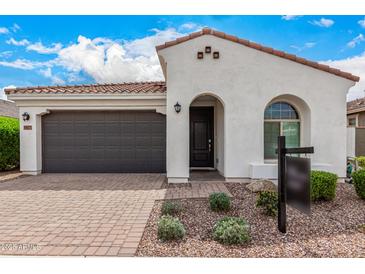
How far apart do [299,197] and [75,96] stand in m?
9.18

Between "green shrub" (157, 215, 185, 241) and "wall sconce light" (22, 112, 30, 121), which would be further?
"wall sconce light" (22, 112, 30, 121)

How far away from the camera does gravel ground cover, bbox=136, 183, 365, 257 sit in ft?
12.2

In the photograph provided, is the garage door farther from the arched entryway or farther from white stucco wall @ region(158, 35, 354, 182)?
white stucco wall @ region(158, 35, 354, 182)

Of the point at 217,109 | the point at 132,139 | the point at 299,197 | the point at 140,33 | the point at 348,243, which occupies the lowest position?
the point at 348,243

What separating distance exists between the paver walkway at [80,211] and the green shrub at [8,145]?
2.55 meters

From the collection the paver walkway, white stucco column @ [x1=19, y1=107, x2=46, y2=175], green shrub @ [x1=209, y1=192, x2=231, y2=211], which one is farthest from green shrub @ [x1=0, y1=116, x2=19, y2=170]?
green shrub @ [x1=209, y1=192, x2=231, y2=211]

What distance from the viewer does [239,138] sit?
8477 mm

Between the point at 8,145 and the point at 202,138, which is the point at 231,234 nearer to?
the point at 202,138

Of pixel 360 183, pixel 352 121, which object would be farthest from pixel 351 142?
pixel 360 183

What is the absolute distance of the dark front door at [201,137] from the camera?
1145 cm

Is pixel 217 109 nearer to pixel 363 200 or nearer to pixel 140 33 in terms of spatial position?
pixel 140 33

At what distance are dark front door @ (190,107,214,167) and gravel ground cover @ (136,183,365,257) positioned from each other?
17.0 ft

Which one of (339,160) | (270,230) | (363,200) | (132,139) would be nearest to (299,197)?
(270,230)

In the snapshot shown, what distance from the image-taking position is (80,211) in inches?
221
